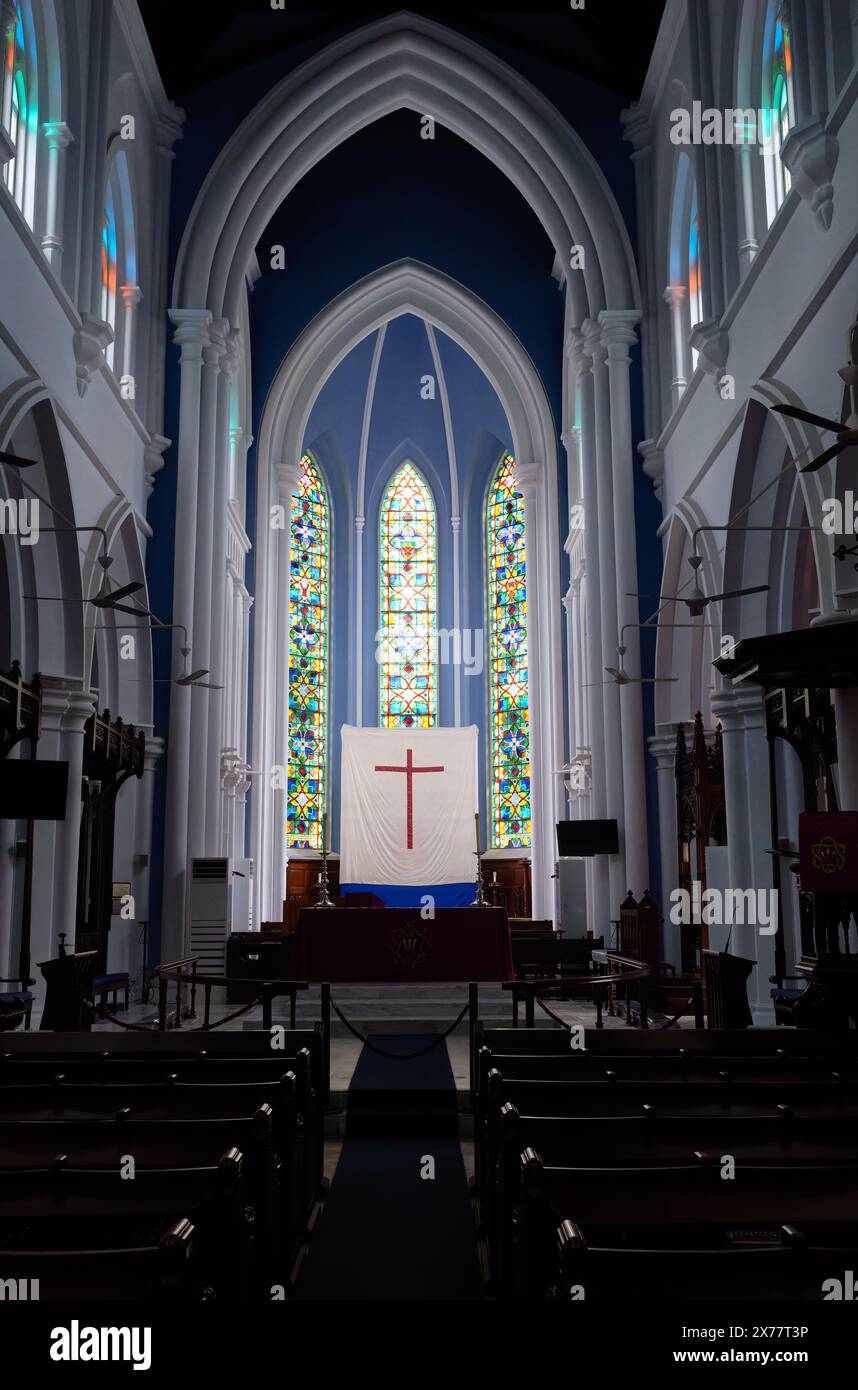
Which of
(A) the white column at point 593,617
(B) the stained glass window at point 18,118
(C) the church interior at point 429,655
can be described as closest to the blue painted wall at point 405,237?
(C) the church interior at point 429,655

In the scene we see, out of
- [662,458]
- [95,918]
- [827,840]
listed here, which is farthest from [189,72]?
[827,840]

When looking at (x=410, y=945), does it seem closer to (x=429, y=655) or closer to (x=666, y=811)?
(x=666, y=811)

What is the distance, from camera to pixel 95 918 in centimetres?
1229

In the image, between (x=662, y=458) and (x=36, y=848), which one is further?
(x=662, y=458)

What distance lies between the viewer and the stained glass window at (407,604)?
76.5 feet

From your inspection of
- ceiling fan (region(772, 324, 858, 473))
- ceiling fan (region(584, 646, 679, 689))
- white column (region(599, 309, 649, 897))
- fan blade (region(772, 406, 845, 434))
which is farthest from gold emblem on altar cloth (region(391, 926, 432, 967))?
white column (region(599, 309, 649, 897))

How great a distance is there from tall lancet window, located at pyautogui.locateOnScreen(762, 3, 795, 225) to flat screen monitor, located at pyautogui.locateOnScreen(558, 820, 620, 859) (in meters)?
6.82

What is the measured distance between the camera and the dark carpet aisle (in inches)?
148

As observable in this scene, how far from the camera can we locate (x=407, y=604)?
23.6 meters
